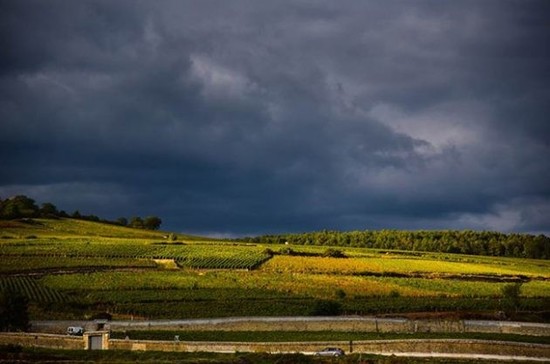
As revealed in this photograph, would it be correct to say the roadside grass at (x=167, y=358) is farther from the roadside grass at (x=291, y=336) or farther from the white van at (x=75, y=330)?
the white van at (x=75, y=330)

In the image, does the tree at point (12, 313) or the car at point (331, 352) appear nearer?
the car at point (331, 352)

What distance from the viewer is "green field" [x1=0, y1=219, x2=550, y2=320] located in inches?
3469

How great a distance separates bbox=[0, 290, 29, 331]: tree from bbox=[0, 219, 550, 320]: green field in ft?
38.9

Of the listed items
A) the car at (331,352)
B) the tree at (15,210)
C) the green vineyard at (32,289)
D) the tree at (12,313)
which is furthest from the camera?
the tree at (15,210)

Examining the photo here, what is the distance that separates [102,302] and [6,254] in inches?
1638

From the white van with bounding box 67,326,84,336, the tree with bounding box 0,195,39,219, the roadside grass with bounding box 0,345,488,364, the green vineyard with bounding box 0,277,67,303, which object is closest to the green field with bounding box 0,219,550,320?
the green vineyard with bounding box 0,277,67,303

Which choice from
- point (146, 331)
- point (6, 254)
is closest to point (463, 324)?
point (146, 331)

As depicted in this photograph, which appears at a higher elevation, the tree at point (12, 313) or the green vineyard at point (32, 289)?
the green vineyard at point (32, 289)

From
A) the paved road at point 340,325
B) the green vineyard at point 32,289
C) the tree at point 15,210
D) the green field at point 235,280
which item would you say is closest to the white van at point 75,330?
the paved road at point 340,325

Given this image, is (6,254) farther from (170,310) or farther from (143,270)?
(170,310)

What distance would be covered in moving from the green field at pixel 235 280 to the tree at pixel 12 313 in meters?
11.9

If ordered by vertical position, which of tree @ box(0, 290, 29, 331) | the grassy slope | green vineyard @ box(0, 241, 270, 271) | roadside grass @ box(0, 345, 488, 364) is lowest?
roadside grass @ box(0, 345, 488, 364)

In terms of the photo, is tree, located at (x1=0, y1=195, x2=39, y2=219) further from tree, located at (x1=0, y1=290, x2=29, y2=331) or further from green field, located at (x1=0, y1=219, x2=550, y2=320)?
tree, located at (x1=0, y1=290, x2=29, y2=331)

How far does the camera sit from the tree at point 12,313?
69.4 metres
